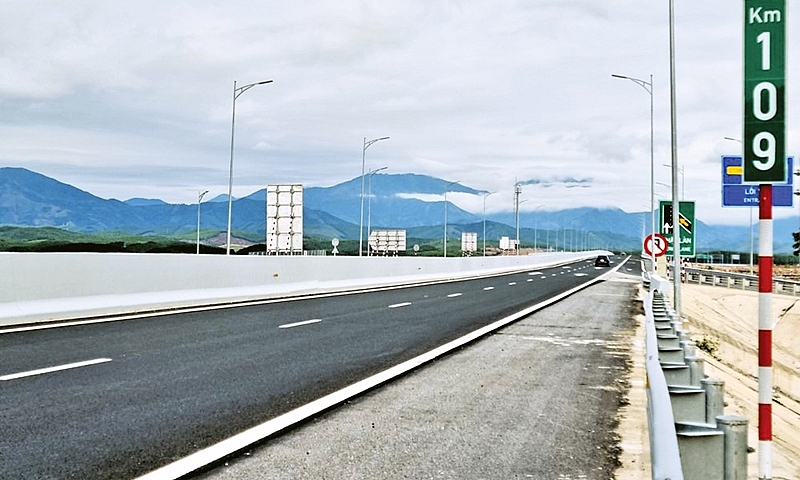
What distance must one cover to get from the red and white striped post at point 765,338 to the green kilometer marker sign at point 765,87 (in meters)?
0.19

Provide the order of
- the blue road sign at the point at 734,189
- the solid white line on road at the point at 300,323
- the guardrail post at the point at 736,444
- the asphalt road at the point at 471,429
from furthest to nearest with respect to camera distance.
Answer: the blue road sign at the point at 734,189
the solid white line on road at the point at 300,323
the asphalt road at the point at 471,429
the guardrail post at the point at 736,444

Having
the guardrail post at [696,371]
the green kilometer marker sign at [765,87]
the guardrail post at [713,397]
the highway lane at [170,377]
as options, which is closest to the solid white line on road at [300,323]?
the highway lane at [170,377]

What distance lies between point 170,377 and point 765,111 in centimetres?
697

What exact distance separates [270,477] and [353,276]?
2584 cm

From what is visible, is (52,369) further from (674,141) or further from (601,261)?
(601,261)

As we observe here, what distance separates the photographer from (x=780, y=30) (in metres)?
5.29

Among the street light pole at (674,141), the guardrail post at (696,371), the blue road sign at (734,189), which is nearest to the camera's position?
the guardrail post at (696,371)

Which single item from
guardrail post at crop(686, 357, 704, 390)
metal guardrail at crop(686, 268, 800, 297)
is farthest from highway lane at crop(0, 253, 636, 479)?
Answer: metal guardrail at crop(686, 268, 800, 297)

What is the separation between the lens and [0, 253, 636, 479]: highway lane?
6336 mm

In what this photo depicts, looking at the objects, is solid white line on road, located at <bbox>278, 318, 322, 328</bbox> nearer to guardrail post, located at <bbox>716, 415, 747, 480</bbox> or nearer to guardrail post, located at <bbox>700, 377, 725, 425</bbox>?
guardrail post, located at <bbox>700, 377, 725, 425</bbox>

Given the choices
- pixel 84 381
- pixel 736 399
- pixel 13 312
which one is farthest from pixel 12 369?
pixel 736 399

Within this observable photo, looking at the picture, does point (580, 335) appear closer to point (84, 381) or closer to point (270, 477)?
point (84, 381)

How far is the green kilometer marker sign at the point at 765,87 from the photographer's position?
5289 mm

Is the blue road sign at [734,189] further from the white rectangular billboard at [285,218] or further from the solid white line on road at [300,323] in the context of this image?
the white rectangular billboard at [285,218]
